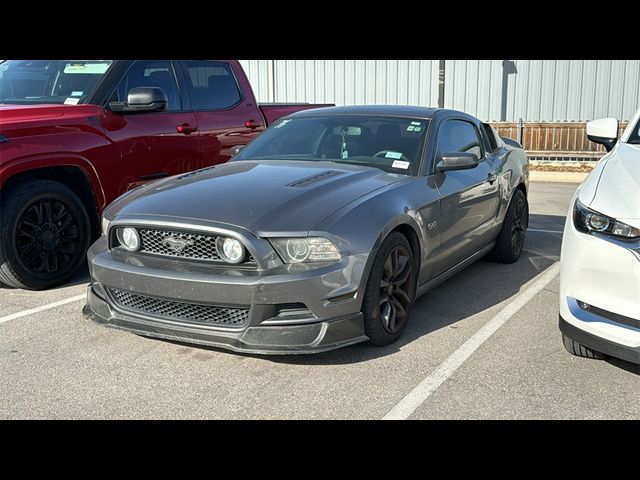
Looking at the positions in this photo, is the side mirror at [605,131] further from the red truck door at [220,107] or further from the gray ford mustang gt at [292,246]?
the red truck door at [220,107]

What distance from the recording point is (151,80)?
253 inches

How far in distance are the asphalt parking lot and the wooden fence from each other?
37.2ft

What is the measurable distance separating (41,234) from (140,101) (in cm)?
138

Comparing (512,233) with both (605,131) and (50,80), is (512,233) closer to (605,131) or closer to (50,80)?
(605,131)

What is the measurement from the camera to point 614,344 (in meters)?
3.38

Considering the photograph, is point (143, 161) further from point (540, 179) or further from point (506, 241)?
point (540, 179)

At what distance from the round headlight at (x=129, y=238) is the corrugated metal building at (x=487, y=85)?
50.5 feet

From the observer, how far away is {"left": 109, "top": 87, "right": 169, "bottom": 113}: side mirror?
5.76m

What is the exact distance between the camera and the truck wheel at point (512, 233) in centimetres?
632

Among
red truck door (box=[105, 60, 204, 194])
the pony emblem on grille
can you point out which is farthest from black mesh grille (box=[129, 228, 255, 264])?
red truck door (box=[105, 60, 204, 194])

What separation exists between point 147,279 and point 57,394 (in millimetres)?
768

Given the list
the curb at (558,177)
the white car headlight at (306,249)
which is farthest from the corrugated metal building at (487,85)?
the white car headlight at (306,249)

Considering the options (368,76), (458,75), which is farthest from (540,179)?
(368,76)

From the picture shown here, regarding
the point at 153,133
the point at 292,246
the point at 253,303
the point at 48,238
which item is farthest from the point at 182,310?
the point at 153,133
